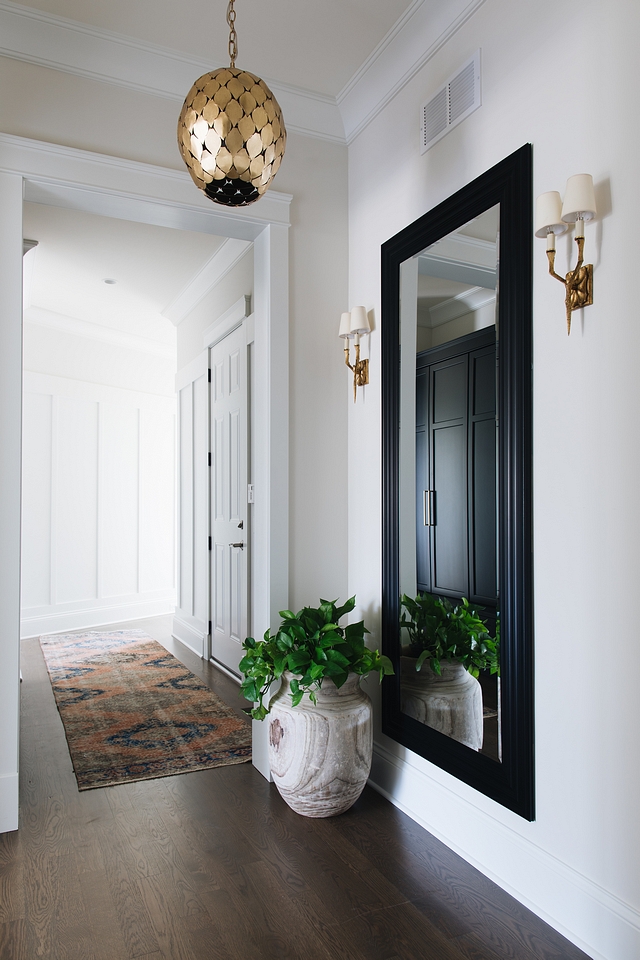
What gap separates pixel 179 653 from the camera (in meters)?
5.19

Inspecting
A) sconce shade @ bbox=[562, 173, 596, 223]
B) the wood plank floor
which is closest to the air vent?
sconce shade @ bbox=[562, 173, 596, 223]

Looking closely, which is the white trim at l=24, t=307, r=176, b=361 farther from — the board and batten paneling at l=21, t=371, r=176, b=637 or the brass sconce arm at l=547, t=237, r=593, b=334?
the brass sconce arm at l=547, t=237, r=593, b=334

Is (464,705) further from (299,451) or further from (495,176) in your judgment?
(495,176)

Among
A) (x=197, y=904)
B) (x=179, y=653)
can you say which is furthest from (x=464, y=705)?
(x=179, y=653)

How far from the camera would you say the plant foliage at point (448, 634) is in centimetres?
209

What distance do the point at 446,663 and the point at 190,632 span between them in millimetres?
3485

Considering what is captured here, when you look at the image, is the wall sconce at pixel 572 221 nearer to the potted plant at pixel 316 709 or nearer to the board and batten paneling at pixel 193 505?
the potted plant at pixel 316 709

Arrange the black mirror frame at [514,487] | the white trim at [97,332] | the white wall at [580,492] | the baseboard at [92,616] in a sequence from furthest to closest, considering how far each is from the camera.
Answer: the white trim at [97,332], the baseboard at [92,616], the black mirror frame at [514,487], the white wall at [580,492]

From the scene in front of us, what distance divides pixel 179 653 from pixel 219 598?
2.67 feet

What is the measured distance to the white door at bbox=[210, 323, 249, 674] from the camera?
4215mm

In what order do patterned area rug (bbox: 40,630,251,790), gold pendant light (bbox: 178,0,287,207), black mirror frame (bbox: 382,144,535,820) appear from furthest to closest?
patterned area rug (bbox: 40,630,251,790), black mirror frame (bbox: 382,144,535,820), gold pendant light (bbox: 178,0,287,207)

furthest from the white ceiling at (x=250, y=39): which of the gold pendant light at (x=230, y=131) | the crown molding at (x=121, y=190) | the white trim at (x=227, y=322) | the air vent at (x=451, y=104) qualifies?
the white trim at (x=227, y=322)

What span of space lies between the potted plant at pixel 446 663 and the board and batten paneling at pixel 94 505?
460 cm

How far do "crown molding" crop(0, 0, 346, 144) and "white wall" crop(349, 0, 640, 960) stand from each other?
3.88 feet
